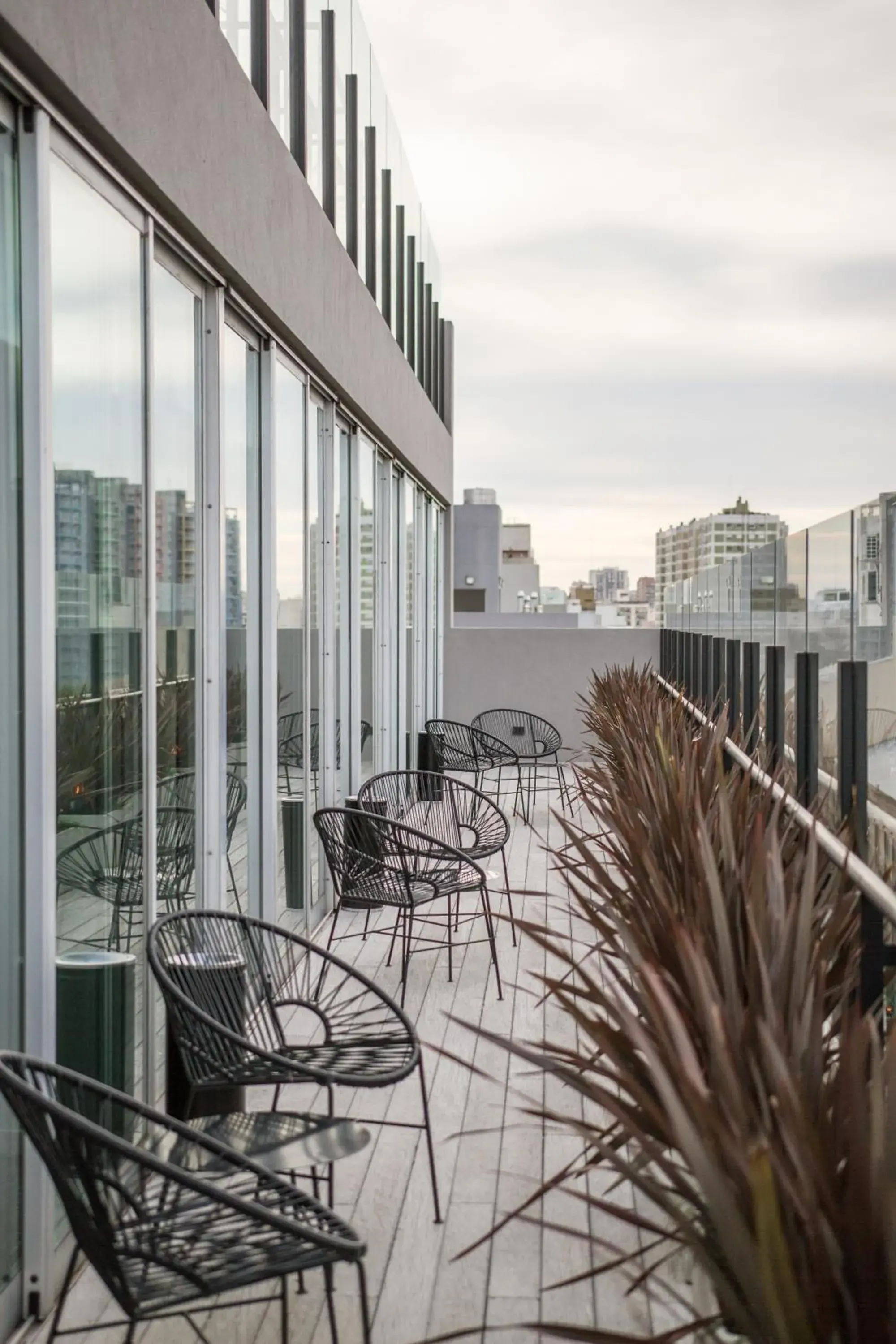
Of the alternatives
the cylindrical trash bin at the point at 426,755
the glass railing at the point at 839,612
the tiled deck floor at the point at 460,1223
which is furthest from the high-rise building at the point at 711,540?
the tiled deck floor at the point at 460,1223

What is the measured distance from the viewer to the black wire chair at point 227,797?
13.8ft

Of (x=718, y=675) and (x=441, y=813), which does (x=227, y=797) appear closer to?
(x=441, y=813)

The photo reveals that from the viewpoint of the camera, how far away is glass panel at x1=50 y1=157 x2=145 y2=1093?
10.5 feet

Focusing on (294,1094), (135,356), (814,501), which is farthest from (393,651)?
(814,501)

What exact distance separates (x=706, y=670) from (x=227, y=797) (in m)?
4.46

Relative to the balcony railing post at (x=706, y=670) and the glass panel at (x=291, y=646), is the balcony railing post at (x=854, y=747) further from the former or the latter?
the balcony railing post at (x=706, y=670)

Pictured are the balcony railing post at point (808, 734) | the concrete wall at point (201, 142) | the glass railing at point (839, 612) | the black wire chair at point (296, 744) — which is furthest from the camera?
the black wire chair at point (296, 744)

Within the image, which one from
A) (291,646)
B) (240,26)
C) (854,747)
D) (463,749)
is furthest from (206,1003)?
(463,749)

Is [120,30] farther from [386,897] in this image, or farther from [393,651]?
[393,651]

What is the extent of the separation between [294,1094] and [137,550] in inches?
76.2

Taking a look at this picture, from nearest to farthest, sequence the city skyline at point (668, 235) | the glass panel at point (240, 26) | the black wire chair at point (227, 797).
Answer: the black wire chair at point (227, 797) < the glass panel at point (240, 26) < the city skyline at point (668, 235)

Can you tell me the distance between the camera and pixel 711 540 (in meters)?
13.3

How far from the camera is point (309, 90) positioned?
662 centimetres

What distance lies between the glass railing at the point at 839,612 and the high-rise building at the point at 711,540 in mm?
884
